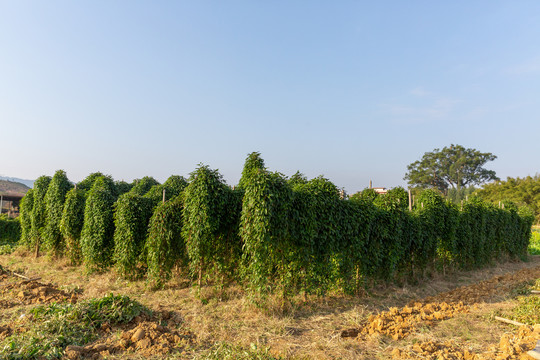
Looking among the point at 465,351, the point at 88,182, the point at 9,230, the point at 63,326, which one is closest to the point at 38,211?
the point at 88,182

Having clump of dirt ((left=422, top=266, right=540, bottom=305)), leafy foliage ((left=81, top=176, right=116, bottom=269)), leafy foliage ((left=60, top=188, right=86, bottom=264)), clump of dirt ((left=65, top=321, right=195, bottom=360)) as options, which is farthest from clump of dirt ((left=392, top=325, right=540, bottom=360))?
leafy foliage ((left=60, top=188, right=86, bottom=264))

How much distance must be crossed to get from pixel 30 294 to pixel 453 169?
2264 inches

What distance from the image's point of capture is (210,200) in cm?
612

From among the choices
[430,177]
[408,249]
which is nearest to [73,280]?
[408,249]

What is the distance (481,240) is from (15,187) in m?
80.6

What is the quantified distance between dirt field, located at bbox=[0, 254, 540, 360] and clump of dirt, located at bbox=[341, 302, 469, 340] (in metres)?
0.02

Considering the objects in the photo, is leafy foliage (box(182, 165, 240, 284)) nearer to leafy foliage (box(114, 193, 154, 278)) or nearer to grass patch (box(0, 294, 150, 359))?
grass patch (box(0, 294, 150, 359))

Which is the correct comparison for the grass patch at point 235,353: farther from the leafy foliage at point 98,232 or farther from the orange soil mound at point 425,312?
the leafy foliage at point 98,232

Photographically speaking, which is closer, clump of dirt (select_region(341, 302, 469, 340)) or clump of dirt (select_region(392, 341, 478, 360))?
clump of dirt (select_region(392, 341, 478, 360))

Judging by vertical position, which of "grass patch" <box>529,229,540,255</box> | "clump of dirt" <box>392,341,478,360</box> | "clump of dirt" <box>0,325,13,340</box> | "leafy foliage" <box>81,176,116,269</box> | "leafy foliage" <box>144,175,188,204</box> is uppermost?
"leafy foliage" <box>144,175,188,204</box>

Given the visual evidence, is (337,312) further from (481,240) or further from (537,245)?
(537,245)

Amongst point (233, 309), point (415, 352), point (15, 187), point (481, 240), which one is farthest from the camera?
point (15, 187)

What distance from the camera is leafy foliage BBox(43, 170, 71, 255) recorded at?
10539mm

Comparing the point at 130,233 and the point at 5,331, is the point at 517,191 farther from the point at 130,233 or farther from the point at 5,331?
the point at 5,331
